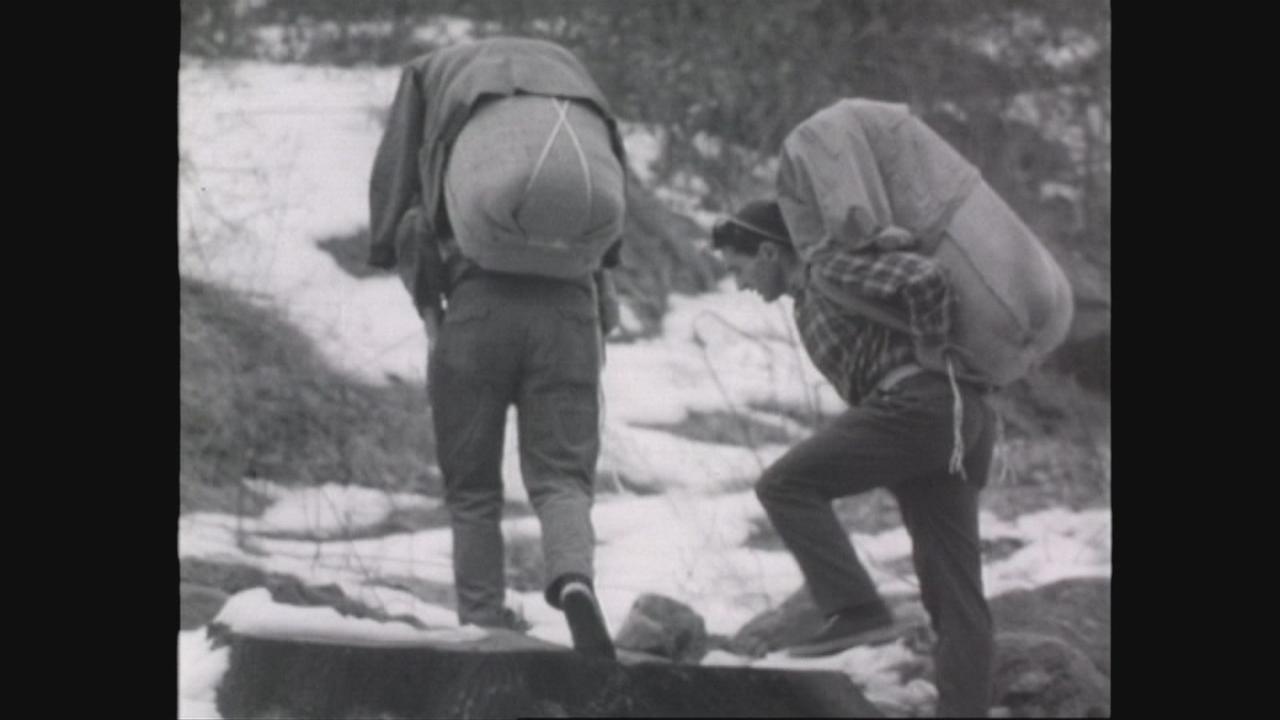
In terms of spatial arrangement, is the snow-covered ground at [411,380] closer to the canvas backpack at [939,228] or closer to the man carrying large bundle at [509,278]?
the man carrying large bundle at [509,278]

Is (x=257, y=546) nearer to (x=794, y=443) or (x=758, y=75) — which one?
(x=794, y=443)

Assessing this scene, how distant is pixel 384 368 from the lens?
3395mm

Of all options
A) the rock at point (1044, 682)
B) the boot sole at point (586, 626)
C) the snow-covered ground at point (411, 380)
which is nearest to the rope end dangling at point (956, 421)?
the snow-covered ground at point (411, 380)

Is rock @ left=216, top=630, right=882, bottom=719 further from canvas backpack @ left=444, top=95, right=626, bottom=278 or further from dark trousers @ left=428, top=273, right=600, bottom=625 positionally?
canvas backpack @ left=444, top=95, right=626, bottom=278

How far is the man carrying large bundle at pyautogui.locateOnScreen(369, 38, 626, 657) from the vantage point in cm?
322

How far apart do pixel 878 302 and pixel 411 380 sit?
2.19 feet

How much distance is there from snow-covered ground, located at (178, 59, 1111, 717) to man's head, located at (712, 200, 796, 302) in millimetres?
43

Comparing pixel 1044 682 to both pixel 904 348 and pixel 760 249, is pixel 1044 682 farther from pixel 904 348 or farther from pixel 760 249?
pixel 760 249

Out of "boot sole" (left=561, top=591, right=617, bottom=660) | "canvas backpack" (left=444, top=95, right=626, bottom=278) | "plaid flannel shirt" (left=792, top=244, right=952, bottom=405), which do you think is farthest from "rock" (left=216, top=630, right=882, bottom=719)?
"canvas backpack" (left=444, top=95, right=626, bottom=278)

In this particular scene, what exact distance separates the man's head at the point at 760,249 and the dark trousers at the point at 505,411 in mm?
209

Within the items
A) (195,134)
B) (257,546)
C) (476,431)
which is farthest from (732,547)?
(195,134)

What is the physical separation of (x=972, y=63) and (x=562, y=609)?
101cm

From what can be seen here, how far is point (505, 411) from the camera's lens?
3307 mm

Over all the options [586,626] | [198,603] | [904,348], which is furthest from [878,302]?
[198,603]
